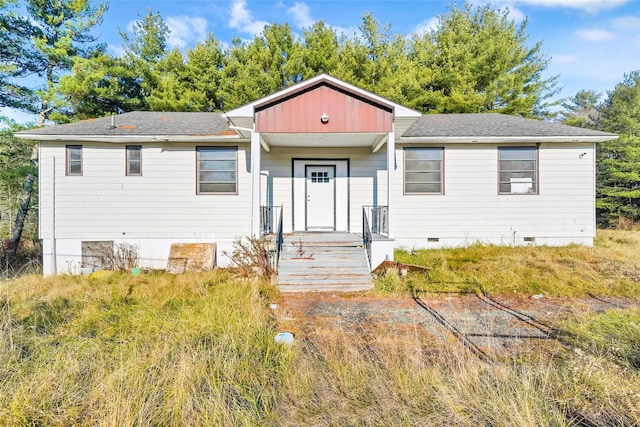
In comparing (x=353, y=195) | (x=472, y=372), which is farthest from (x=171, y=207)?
(x=472, y=372)

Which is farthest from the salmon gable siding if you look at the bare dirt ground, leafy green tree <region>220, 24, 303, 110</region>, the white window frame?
leafy green tree <region>220, 24, 303, 110</region>

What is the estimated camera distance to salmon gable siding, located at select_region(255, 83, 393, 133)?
7898mm

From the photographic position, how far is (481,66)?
60.4 feet

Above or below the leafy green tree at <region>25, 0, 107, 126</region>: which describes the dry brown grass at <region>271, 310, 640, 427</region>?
below

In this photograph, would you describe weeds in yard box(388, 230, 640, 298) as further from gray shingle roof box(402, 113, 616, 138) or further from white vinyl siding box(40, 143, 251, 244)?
white vinyl siding box(40, 143, 251, 244)

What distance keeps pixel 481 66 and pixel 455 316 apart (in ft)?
59.3

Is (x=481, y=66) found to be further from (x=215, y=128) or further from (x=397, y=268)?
(x=397, y=268)

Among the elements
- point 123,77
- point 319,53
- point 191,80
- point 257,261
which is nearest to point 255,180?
point 257,261

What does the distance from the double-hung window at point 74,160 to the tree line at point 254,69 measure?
5.82 meters

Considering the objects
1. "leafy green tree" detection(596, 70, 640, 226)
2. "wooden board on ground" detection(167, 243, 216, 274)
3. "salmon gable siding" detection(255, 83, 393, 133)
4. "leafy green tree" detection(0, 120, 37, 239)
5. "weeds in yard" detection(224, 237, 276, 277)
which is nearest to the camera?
"weeds in yard" detection(224, 237, 276, 277)

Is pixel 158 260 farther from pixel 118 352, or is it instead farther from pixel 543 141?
pixel 543 141

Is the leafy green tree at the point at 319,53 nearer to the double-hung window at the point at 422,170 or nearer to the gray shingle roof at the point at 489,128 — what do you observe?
the gray shingle roof at the point at 489,128

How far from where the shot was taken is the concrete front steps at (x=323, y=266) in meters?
7.12

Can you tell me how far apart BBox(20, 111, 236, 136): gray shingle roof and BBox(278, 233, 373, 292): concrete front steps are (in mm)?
4170
